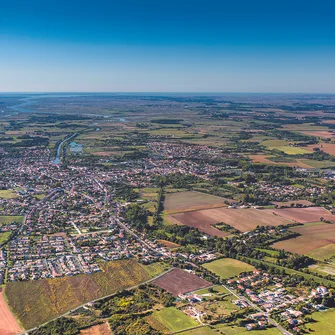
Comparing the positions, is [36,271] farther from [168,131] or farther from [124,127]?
[124,127]

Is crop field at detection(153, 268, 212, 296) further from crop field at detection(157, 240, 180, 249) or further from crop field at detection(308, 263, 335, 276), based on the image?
crop field at detection(308, 263, 335, 276)

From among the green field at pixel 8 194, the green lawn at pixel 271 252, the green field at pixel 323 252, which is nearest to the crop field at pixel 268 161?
the green field at pixel 323 252

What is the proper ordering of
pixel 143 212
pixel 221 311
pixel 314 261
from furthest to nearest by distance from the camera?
1. pixel 143 212
2. pixel 314 261
3. pixel 221 311

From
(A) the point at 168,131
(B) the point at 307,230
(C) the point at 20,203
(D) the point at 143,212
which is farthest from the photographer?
(A) the point at 168,131

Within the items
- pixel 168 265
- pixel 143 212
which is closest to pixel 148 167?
pixel 143 212

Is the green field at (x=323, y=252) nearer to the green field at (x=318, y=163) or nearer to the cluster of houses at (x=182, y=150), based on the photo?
the green field at (x=318, y=163)

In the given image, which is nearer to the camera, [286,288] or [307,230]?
[286,288]

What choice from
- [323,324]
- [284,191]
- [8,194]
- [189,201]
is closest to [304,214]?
[284,191]
